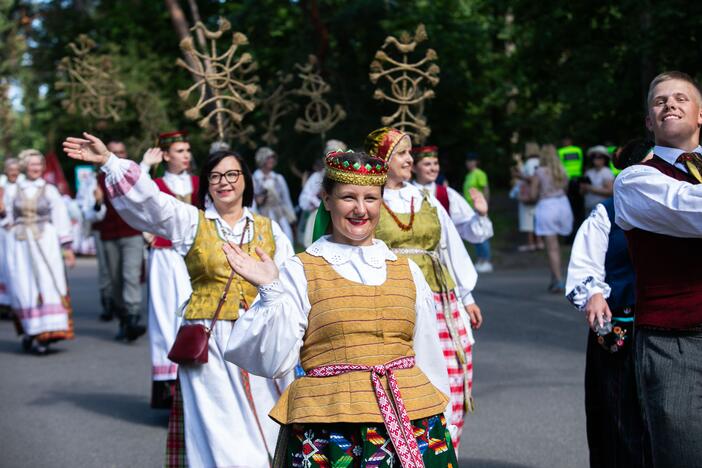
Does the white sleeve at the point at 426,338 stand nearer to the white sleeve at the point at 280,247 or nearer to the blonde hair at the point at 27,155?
the white sleeve at the point at 280,247

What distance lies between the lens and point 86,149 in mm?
5094

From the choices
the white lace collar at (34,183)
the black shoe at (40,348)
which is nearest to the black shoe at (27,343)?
the black shoe at (40,348)

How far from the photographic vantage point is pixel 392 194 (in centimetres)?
623

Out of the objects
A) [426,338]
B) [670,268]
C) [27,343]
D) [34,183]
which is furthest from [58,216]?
[670,268]

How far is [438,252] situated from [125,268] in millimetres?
6122

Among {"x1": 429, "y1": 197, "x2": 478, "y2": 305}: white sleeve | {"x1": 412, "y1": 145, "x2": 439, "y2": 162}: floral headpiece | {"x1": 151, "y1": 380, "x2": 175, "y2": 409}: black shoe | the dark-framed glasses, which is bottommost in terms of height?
{"x1": 151, "y1": 380, "x2": 175, "y2": 409}: black shoe

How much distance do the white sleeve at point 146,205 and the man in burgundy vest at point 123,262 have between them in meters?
6.01

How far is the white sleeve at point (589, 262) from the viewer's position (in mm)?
4655

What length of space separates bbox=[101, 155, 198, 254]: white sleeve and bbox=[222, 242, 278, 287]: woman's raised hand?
167cm

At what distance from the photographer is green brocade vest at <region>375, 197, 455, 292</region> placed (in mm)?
6082

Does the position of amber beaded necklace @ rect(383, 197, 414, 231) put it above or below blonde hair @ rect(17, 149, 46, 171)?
below

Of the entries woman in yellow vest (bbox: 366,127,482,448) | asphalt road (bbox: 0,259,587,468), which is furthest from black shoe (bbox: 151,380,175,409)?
woman in yellow vest (bbox: 366,127,482,448)

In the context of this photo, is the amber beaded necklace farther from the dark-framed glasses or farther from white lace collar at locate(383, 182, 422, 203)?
the dark-framed glasses

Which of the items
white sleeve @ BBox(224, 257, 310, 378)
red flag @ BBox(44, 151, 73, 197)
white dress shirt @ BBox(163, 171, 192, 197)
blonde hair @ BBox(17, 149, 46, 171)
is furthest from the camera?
red flag @ BBox(44, 151, 73, 197)
